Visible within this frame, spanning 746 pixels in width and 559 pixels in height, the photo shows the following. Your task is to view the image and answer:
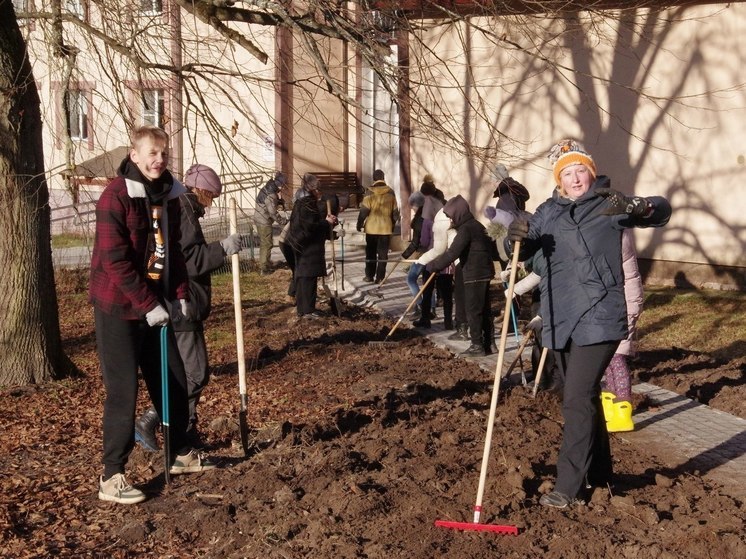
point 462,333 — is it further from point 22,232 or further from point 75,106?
point 22,232

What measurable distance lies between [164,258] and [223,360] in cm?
526

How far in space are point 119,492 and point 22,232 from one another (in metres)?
3.88

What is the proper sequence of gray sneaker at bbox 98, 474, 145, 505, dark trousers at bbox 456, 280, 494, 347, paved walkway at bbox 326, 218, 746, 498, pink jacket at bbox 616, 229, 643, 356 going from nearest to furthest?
1. gray sneaker at bbox 98, 474, 145, 505
2. paved walkway at bbox 326, 218, 746, 498
3. pink jacket at bbox 616, 229, 643, 356
4. dark trousers at bbox 456, 280, 494, 347

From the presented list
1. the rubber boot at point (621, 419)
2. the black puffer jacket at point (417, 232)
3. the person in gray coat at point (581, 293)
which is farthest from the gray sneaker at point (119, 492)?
the black puffer jacket at point (417, 232)

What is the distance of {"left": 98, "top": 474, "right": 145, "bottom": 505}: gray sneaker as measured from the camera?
5.74 meters

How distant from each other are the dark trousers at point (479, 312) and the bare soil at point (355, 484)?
145 centimetres

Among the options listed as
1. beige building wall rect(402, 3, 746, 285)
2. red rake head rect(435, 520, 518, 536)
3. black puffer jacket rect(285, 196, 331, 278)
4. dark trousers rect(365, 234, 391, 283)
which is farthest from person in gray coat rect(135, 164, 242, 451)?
dark trousers rect(365, 234, 391, 283)

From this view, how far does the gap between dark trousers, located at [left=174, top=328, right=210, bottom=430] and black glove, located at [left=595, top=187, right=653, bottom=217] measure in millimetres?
2683

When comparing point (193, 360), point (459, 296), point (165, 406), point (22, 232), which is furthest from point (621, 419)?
point (22, 232)

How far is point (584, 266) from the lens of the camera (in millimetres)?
5508

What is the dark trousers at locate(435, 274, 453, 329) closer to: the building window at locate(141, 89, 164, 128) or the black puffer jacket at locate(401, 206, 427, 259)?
the black puffer jacket at locate(401, 206, 427, 259)

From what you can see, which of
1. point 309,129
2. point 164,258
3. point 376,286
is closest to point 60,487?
point 164,258

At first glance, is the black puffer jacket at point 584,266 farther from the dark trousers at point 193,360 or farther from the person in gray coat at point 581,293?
the dark trousers at point 193,360

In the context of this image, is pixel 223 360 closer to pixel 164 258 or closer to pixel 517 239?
pixel 164 258
